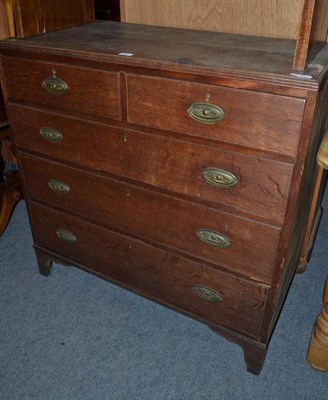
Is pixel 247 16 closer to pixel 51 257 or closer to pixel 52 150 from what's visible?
pixel 52 150

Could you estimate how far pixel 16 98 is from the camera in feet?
5.02

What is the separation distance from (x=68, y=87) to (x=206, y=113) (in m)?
0.51

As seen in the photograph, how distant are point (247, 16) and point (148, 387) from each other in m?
1.45

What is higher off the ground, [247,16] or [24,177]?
[247,16]

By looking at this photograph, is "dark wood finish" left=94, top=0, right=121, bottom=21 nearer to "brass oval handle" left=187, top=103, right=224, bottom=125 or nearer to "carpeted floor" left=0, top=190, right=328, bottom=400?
"carpeted floor" left=0, top=190, right=328, bottom=400

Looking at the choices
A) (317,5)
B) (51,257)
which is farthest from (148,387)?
(317,5)

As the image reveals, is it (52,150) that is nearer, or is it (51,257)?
(52,150)

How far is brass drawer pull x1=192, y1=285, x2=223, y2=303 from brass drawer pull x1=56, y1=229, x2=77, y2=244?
581 millimetres

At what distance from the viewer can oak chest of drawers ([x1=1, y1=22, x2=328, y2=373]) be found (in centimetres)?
110

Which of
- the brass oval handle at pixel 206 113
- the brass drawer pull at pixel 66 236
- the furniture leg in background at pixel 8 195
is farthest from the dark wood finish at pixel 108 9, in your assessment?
the brass oval handle at pixel 206 113

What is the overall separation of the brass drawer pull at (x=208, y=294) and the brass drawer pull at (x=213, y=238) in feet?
0.69

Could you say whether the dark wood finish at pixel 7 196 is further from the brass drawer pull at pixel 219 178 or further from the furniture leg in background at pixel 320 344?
the furniture leg in background at pixel 320 344

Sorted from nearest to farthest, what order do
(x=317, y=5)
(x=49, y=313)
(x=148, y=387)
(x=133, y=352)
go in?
(x=317, y=5) → (x=148, y=387) → (x=133, y=352) → (x=49, y=313)

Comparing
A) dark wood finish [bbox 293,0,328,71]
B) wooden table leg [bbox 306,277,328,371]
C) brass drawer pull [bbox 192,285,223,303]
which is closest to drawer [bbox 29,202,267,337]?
brass drawer pull [bbox 192,285,223,303]
